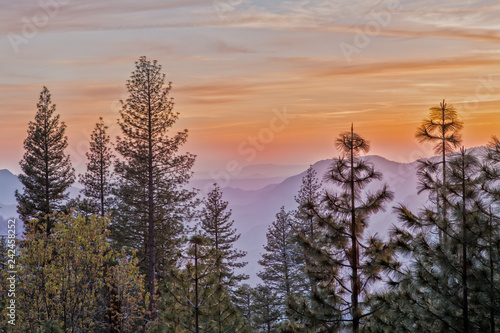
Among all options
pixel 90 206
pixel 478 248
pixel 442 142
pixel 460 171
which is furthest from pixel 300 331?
pixel 90 206

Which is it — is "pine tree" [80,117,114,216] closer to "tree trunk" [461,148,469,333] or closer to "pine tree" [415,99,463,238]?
"pine tree" [415,99,463,238]

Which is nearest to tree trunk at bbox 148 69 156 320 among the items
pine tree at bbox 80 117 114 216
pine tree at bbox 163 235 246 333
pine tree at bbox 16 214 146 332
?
pine tree at bbox 80 117 114 216

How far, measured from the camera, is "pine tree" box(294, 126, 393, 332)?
1283 cm

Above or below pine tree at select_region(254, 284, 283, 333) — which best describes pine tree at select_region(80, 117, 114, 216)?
above

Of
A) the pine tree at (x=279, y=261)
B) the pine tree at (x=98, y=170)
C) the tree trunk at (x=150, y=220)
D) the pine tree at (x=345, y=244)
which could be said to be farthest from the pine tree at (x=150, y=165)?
the pine tree at (x=345, y=244)

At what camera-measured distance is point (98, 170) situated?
36906 millimetres

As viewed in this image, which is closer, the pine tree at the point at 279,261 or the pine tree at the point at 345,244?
the pine tree at the point at 345,244

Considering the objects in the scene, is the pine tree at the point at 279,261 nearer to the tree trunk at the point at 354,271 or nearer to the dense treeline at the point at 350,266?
the dense treeline at the point at 350,266

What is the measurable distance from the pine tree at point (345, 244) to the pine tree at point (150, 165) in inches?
712

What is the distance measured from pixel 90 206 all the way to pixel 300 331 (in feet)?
83.7

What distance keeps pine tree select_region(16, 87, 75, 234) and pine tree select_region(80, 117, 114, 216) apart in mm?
2807

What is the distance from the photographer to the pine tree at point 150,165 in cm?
3022

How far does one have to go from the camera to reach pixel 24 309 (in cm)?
1284

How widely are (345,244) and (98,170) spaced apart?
27447 mm
